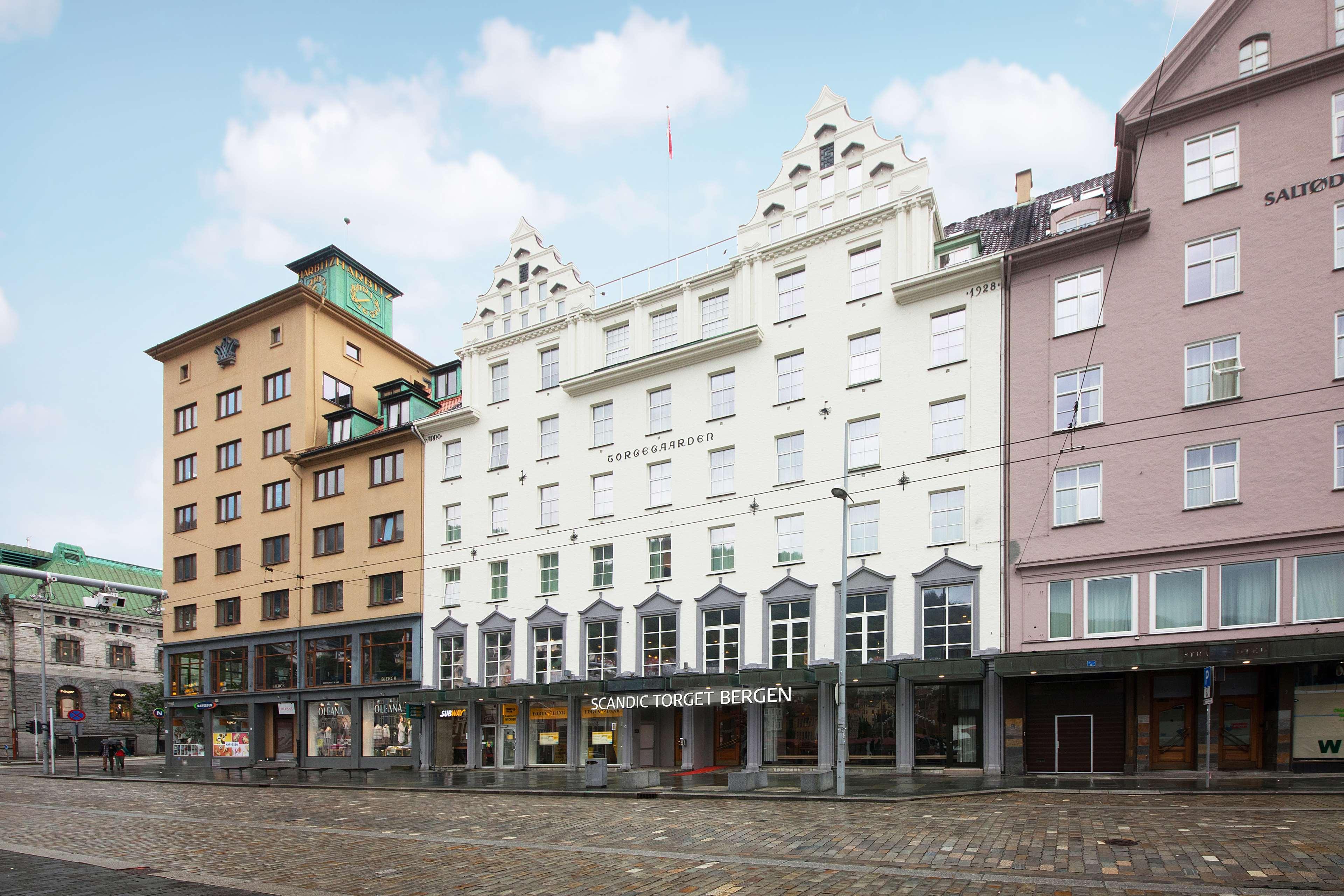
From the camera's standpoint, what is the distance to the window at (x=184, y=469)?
57844mm

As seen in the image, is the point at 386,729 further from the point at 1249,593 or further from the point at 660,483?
the point at 1249,593

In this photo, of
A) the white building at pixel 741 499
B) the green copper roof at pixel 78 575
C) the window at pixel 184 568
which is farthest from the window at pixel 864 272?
the green copper roof at pixel 78 575

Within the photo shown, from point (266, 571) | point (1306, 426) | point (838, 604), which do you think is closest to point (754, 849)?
point (838, 604)

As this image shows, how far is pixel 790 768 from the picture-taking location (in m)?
33.6

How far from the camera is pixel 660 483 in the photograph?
128 ft

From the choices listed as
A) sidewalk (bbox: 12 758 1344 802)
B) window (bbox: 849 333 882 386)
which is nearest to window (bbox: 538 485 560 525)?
sidewalk (bbox: 12 758 1344 802)

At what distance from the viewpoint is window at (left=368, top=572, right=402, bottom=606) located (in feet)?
153

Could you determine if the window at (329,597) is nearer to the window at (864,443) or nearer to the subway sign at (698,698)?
the subway sign at (698,698)

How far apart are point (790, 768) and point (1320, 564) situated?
688 inches

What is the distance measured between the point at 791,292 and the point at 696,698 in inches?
621

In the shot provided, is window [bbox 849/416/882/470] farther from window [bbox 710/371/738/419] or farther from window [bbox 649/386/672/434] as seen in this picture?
window [bbox 649/386/672/434]

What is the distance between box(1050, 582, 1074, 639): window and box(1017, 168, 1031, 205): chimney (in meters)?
17.5

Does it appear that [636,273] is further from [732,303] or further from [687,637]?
[687,637]

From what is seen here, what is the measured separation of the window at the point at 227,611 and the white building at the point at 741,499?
15500 millimetres
